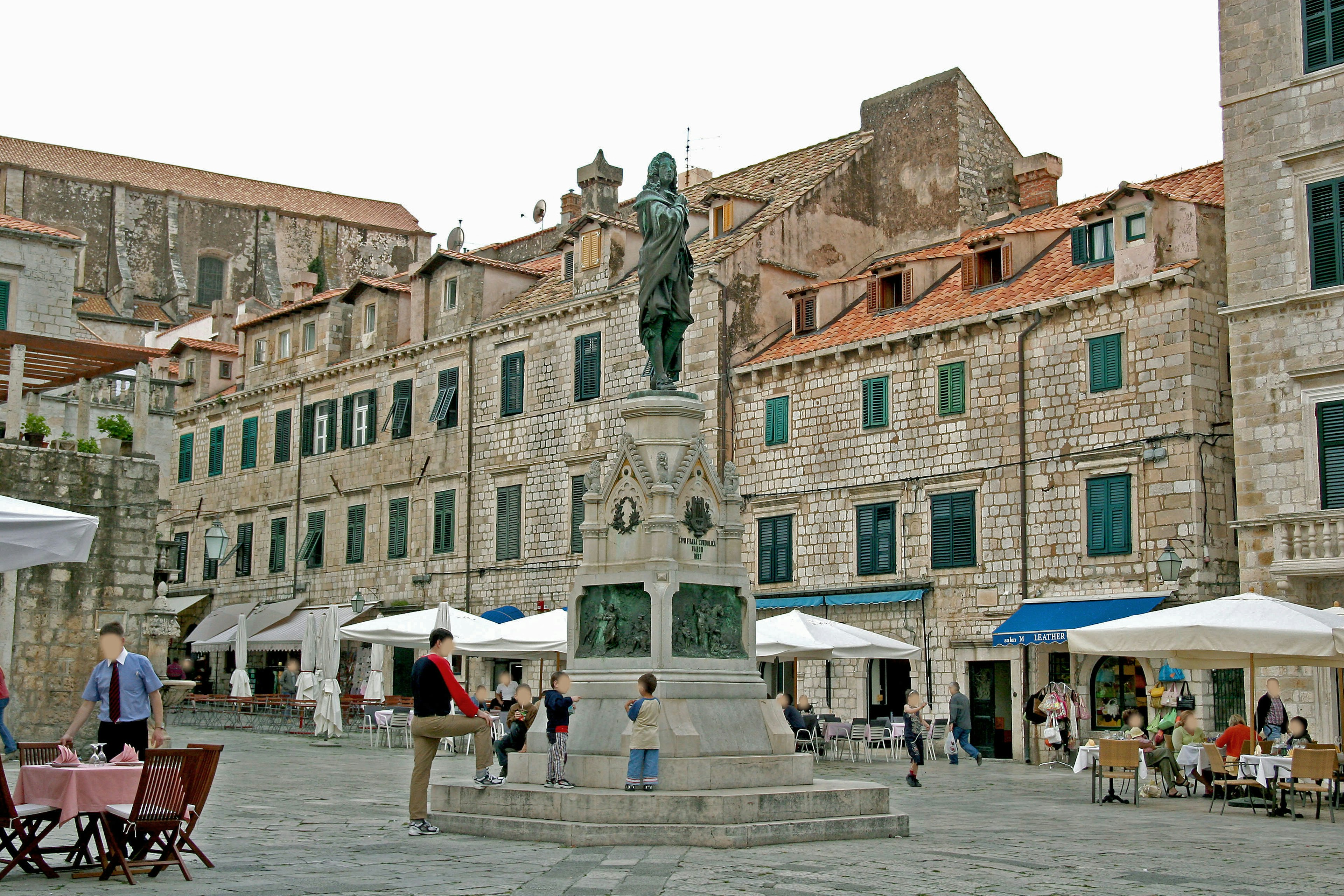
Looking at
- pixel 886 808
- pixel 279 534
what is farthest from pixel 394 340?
pixel 886 808

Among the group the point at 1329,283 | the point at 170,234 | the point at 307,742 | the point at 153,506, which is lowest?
the point at 307,742

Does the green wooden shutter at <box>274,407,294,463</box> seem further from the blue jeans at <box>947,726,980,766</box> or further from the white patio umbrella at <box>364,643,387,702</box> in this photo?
the blue jeans at <box>947,726,980,766</box>

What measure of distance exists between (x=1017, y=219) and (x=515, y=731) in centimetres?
2143

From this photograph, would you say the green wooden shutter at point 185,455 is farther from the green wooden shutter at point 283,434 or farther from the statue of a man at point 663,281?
the statue of a man at point 663,281

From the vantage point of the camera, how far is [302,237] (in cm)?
6234

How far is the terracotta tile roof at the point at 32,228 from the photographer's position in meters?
29.7

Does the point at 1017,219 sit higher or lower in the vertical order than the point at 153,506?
higher

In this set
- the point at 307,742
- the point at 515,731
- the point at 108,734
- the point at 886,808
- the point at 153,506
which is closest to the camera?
the point at 108,734

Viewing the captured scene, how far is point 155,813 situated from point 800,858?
14.3 ft

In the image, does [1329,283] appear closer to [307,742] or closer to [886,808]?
[886,808]

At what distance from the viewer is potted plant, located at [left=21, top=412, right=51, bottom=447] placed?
25172 mm

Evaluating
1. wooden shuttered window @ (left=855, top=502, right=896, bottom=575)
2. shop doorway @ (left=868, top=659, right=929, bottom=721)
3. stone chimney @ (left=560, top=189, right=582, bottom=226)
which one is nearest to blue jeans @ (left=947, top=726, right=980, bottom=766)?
shop doorway @ (left=868, top=659, right=929, bottom=721)

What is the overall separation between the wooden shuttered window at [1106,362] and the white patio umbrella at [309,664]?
16.9 meters

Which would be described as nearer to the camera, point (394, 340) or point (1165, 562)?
point (1165, 562)
